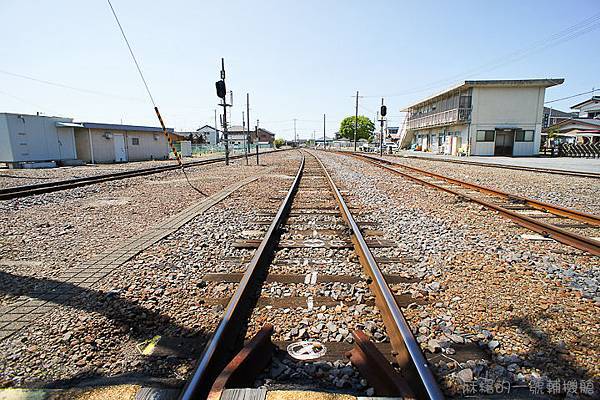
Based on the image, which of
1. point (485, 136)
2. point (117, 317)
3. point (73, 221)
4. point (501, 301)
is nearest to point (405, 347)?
point (501, 301)

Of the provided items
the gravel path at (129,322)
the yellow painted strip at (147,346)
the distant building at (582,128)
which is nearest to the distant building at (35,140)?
the gravel path at (129,322)

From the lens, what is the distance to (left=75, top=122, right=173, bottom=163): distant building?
91.7 ft

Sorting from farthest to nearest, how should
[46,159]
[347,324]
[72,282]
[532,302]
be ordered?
[46,159] → [72,282] → [532,302] → [347,324]

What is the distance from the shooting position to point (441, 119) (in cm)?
4334

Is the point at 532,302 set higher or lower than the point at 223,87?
lower

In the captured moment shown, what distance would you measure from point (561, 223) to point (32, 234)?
29.5ft

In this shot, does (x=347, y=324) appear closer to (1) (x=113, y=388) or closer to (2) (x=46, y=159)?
(1) (x=113, y=388)

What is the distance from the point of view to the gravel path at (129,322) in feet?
7.73

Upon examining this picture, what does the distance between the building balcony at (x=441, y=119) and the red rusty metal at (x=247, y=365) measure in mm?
39735

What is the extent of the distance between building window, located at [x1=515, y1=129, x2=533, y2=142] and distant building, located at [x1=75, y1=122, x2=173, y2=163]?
3563cm

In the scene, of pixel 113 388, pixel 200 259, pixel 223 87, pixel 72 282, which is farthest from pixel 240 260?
pixel 223 87

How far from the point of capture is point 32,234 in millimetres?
6020

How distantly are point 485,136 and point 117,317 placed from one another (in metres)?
40.3

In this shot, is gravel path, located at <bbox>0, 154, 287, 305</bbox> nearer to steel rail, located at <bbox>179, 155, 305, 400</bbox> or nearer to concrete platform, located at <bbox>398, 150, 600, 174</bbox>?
steel rail, located at <bbox>179, 155, 305, 400</bbox>
